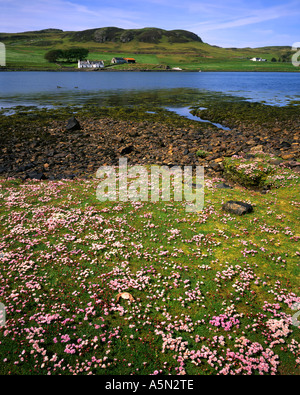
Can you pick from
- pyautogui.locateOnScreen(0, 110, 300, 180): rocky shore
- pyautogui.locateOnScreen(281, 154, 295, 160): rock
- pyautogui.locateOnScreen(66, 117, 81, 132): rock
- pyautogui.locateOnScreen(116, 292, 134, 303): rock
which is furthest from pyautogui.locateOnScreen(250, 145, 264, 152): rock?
pyautogui.locateOnScreen(66, 117, 81, 132): rock

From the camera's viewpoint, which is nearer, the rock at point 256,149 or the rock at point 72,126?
the rock at point 256,149

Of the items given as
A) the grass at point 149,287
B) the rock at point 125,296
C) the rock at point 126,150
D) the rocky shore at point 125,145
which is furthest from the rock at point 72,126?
the rock at point 125,296

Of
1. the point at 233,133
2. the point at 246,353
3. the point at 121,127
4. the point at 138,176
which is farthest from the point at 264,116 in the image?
the point at 246,353

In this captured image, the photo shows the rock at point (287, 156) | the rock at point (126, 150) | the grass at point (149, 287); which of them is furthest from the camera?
the rock at point (126, 150)

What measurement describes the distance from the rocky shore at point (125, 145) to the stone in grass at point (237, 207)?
775cm

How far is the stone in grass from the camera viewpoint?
15484mm

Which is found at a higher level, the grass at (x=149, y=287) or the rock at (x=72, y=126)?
the rock at (x=72, y=126)

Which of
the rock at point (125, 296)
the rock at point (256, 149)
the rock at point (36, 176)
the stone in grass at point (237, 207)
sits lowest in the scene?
the rock at point (125, 296)

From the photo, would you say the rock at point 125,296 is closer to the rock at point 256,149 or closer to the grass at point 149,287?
the grass at point 149,287

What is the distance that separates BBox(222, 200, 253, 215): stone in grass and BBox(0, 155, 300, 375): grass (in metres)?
0.47

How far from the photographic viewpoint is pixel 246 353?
A: 8.05 m

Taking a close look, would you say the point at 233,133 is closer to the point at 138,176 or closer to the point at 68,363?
the point at 138,176

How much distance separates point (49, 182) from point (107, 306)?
15.2 metres

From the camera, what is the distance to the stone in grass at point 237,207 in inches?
610
